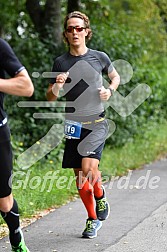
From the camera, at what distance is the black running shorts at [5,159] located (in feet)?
16.1

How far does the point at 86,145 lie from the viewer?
627 centimetres

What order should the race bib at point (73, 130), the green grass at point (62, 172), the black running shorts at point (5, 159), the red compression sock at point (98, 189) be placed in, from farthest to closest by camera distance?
the green grass at point (62, 172), the red compression sock at point (98, 189), the race bib at point (73, 130), the black running shorts at point (5, 159)

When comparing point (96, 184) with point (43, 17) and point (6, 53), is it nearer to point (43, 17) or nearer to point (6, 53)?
point (6, 53)

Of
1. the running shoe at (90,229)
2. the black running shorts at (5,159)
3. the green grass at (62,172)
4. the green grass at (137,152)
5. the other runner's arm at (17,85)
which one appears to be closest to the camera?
the other runner's arm at (17,85)

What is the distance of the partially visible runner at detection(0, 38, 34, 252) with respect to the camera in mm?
4621

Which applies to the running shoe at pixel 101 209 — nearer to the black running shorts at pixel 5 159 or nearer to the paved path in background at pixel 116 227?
the paved path in background at pixel 116 227

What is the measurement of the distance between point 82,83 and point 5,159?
1597 mm

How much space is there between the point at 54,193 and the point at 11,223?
127 inches

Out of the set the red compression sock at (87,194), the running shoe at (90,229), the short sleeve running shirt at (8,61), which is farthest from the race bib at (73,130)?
the short sleeve running shirt at (8,61)

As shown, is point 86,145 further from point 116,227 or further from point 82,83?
point 116,227

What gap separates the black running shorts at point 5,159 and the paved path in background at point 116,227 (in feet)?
3.92

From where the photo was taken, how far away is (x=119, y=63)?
12.6 meters

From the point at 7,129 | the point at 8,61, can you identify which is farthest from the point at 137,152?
the point at 8,61

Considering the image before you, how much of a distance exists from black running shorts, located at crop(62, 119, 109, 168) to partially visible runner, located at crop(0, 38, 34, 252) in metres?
1.29
